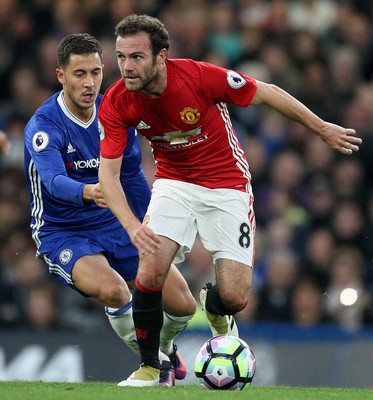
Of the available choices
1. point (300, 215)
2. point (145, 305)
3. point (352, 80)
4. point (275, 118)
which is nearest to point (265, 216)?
point (300, 215)

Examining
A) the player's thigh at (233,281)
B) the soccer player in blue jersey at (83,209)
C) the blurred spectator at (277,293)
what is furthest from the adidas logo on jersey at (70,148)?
the blurred spectator at (277,293)

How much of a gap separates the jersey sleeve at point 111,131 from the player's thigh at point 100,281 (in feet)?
2.98

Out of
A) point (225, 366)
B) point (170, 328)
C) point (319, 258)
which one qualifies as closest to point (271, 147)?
point (319, 258)

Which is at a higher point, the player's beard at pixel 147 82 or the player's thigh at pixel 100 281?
the player's beard at pixel 147 82

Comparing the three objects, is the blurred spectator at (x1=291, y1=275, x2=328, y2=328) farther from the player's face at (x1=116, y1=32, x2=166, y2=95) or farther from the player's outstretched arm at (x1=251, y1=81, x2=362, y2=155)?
the player's face at (x1=116, y1=32, x2=166, y2=95)

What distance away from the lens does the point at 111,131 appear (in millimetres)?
6941

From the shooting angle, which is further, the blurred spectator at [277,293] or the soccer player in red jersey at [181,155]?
the blurred spectator at [277,293]

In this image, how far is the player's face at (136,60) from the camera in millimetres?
6789

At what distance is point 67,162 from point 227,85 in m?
1.31

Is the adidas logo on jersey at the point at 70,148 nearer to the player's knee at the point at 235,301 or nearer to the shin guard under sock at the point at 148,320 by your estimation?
the shin guard under sock at the point at 148,320

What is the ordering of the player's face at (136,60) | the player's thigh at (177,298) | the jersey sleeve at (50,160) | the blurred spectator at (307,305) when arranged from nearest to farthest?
the player's face at (136,60) < the jersey sleeve at (50,160) < the player's thigh at (177,298) < the blurred spectator at (307,305)

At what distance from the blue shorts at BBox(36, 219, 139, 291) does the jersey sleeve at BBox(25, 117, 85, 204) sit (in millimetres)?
404

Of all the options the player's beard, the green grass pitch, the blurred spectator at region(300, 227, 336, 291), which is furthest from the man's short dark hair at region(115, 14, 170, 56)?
the blurred spectator at region(300, 227, 336, 291)

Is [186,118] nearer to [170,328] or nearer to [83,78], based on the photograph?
[83,78]
